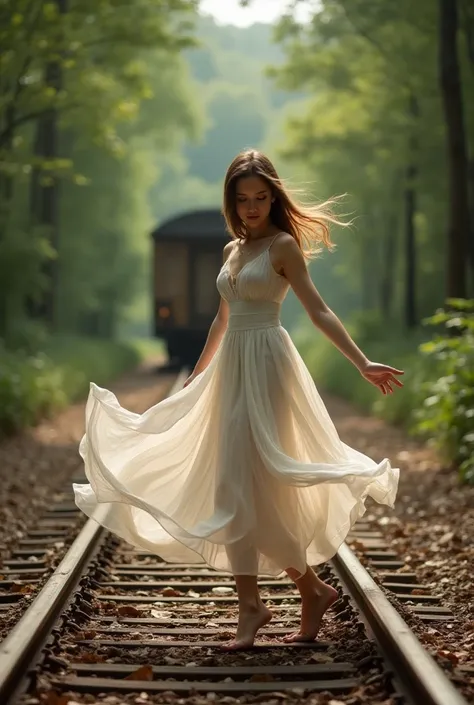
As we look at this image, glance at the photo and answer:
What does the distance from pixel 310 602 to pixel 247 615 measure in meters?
0.28

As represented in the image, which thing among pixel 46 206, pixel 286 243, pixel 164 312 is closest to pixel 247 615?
pixel 286 243

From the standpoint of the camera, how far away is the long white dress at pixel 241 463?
172 inches

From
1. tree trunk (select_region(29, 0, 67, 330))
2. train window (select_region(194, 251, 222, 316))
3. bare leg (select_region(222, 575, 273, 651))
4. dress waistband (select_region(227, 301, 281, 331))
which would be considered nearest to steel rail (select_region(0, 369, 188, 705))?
bare leg (select_region(222, 575, 273, 651))

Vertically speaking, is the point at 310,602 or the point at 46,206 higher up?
the point at 46,206

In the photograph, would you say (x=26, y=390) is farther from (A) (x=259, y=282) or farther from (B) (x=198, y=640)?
(A) (x=259, y=282)

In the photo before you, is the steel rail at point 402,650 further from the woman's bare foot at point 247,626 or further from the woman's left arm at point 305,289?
the woman's left arm at point 305,289

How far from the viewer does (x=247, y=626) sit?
14.5 feet

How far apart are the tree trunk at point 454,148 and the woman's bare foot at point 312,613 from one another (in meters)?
10.4

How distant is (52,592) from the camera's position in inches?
191

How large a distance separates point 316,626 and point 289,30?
Answer: 2137 cm

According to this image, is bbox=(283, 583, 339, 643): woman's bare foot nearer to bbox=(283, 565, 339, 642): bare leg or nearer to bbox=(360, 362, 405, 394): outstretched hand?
bbox=(283, 565, 339, 642): bare leg

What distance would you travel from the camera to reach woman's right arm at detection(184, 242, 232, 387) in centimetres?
492

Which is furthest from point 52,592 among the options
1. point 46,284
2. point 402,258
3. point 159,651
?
point 402,258

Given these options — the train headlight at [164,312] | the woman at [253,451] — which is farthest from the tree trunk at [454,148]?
the train headlight at [164,312]
